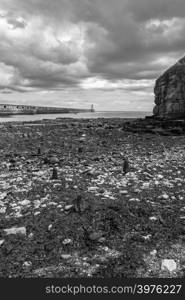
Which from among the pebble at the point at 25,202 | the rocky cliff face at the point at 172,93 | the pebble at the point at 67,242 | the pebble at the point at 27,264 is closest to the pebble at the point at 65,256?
the pebble at the point at 67,242

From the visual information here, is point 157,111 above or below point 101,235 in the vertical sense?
above

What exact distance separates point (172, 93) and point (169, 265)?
4143 cm

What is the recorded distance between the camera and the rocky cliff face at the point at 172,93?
136 ft

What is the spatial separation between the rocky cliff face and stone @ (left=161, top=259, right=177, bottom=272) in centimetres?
3625

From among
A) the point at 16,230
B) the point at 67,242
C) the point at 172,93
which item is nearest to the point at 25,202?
the point at 16,230

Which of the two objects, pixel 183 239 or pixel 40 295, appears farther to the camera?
pixel 183 239

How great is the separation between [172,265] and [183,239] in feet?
3.54

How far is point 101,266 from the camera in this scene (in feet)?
16.3

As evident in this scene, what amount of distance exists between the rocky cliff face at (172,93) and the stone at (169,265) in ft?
119

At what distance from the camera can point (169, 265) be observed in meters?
4.94

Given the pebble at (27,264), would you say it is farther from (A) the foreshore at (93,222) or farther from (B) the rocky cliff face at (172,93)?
(B) the rocky cliff face at (172,93)

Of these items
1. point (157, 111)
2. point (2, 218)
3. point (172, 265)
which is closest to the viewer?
point (172, 265)

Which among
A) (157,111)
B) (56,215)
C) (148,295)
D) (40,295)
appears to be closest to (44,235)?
(56,215)

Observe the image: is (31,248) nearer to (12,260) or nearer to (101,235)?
→ (12,260)
